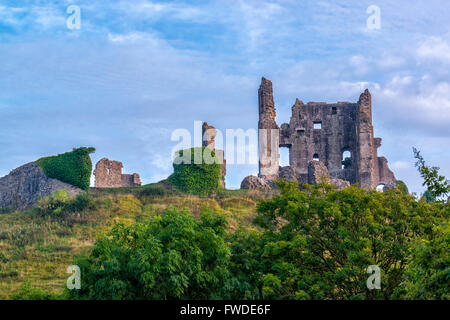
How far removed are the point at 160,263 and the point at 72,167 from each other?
28.1 m

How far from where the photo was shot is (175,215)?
1658cm

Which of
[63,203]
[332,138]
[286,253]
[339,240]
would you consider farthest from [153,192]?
[339,240]

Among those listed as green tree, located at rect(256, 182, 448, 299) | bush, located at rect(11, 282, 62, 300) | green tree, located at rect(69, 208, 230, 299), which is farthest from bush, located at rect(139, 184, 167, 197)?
bush, located at rect(11, 282, 62, 300)

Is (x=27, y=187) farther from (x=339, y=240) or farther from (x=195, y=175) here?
(x=339, y=240)

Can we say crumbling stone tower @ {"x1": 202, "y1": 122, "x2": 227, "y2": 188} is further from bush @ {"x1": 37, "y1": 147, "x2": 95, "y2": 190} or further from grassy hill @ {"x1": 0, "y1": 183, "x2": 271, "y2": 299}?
bush @ {"x1": 37, "y1": 147, "x2": 95, "y2": 190}

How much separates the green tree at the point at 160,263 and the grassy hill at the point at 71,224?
6269 millimetres

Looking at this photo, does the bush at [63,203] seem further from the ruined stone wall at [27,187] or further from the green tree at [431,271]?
the green tree at [431,271]

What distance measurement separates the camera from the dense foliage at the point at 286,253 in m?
14.8

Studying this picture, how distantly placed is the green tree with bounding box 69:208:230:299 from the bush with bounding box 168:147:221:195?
23.6 m

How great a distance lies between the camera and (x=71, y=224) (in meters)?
32.3

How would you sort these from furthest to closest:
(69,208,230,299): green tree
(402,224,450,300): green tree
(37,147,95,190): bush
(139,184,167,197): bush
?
(37,147,95,190): bush → (139,184,167,197): bush → (69,208,230,299): green tree → (402,224,450,300): green tree

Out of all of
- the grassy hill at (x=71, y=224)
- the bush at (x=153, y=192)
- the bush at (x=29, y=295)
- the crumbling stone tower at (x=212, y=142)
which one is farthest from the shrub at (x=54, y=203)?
the bush at (x=29, y=295)

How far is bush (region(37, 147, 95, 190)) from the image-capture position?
4106 centimetres
